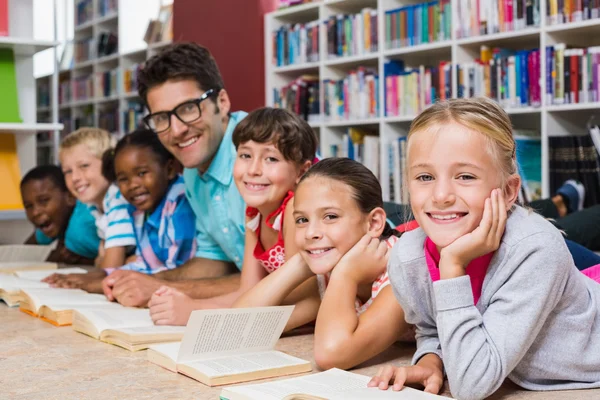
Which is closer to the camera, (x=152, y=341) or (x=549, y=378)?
(x=549, y=378)

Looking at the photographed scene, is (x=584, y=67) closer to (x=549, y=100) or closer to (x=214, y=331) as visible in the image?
(x=549, y=100)

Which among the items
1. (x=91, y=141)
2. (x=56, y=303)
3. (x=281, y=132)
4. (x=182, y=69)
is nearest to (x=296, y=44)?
(x=91, y=141)

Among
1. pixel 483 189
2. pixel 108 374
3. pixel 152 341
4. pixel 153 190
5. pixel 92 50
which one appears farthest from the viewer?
pixel 92 50

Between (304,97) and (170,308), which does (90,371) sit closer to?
(170,308)

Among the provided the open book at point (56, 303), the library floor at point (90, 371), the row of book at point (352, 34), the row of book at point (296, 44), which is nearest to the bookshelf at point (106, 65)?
the row of book at point (296, 44)

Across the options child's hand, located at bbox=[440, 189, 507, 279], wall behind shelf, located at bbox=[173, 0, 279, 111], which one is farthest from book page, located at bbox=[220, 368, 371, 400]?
wall behind shelf, located at bbox=[173, 0, 279, 111]

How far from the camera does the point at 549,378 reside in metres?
1.17

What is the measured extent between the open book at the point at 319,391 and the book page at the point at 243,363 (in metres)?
0.11

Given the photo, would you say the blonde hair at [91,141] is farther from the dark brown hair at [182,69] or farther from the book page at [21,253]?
the dark brown hair at [182,69]

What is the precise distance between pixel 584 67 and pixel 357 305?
210cm

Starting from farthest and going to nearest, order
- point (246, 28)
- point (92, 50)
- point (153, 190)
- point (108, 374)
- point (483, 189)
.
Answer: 1. point (92, 50)
2. point (246, 28)
3. point (153, 190)
4. point (108, 374)
5. point (483, 189)

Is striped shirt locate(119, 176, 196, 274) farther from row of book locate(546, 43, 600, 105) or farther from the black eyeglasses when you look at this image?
row of book locate(546, 43, 600, 105)

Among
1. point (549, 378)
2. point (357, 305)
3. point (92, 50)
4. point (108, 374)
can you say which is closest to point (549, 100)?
point (357, 305)

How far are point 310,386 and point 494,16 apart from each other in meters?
2.71
